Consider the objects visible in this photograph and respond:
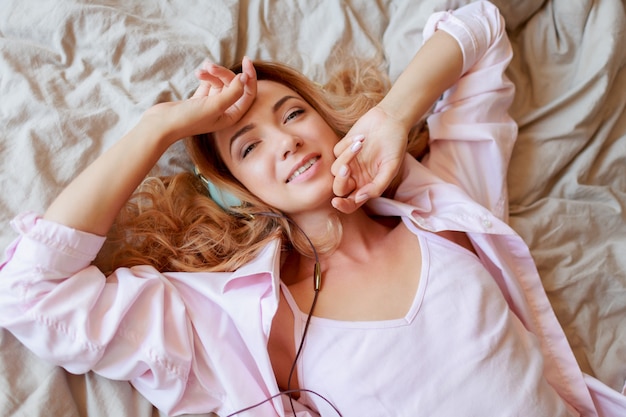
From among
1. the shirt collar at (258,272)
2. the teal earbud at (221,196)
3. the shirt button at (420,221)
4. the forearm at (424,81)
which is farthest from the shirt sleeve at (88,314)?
the forearm at (424,81)

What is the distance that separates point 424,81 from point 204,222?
576 mm

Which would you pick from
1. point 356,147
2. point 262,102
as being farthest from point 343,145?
point 262,102

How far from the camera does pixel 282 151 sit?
3.48 feet

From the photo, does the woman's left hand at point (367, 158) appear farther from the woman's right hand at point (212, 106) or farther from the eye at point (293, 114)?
the woman's right hand at point (212, 106)

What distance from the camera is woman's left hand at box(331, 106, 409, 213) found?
1.04 meters

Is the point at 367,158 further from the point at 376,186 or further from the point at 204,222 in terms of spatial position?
the point at 204,222

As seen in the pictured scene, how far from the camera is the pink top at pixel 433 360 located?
104 cm

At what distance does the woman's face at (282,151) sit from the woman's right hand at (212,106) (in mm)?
28

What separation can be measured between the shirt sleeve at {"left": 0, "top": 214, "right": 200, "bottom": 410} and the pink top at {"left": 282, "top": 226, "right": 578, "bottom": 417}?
257 mm

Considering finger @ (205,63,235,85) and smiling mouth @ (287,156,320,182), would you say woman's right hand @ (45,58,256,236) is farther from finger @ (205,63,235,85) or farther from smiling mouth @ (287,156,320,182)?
smiling mouth @ (287,156,320,182)

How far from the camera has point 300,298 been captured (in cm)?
115

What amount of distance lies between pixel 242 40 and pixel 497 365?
98 centimetres

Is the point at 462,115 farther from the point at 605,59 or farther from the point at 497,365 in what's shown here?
the point at 497,365

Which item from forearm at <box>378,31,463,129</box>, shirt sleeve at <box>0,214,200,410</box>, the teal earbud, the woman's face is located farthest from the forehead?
shirt sleeve at <box>0,214,200,410</box>
